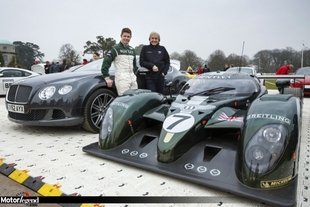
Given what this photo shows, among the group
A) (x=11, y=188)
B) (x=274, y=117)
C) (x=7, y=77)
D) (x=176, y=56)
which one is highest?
(x=176, y=56)

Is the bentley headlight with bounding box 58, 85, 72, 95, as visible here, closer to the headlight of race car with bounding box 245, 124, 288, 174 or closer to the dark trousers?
the dark trousers

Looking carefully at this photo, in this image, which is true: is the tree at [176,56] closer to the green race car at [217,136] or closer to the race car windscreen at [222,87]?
the race car windscreen at [222,87]

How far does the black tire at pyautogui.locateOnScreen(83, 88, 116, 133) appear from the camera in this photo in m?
4.54

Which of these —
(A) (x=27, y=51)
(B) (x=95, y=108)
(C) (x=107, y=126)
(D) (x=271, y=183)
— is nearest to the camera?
(D) (x=271, y=183)

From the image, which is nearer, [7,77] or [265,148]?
[265,148]

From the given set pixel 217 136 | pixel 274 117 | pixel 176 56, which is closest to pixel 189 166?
pixel 217 136

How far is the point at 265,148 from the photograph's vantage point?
92.7 inches

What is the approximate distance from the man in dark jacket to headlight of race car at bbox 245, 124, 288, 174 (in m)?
2.88

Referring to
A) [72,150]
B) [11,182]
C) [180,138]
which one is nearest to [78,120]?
[72,150]

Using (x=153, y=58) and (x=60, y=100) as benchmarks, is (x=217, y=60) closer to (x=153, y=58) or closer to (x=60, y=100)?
(x=153, y=58)

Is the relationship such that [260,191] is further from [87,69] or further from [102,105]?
[87,69]

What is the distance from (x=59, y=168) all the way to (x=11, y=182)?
1.51ft

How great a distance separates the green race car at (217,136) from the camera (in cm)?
230

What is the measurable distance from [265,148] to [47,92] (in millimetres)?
3264
